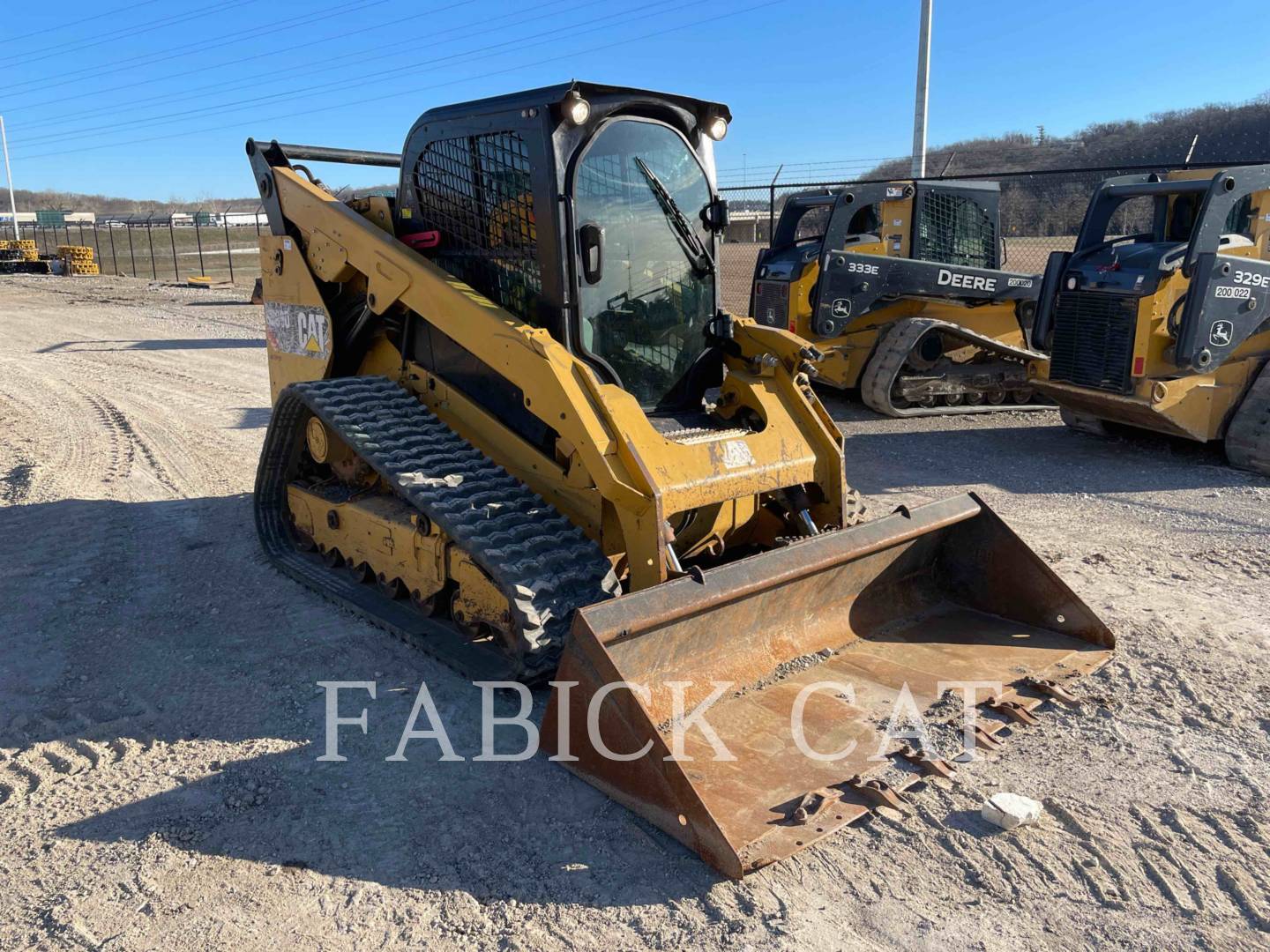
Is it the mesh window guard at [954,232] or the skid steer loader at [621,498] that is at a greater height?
the mesh window guard at [954,232]

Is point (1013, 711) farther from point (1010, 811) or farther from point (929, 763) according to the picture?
point (1010, 811)

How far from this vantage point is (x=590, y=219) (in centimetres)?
431

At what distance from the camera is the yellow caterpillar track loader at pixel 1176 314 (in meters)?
7.07

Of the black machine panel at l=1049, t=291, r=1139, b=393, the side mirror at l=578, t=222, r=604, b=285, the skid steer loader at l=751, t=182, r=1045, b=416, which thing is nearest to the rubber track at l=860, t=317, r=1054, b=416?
the skid steer loader at l=751, t=182, r=1045, b=416

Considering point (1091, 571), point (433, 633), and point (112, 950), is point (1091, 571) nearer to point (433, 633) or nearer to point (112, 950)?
point (433, 633)

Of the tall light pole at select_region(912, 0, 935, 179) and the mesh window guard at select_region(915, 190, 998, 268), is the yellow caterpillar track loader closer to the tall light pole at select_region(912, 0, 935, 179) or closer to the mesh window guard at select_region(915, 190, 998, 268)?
the mesh window guard at select_region(915, 190, 998, 268)

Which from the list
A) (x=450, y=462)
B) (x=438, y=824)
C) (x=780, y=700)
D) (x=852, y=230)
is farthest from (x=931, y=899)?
(x=852, y=230)

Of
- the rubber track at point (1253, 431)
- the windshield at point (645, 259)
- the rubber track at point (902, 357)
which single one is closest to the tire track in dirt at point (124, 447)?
the windshield at point (645, 259)

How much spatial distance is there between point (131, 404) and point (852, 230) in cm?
774

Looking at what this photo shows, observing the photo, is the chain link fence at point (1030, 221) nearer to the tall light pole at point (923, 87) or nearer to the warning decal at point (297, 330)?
the tall light pole at point (923, 87)

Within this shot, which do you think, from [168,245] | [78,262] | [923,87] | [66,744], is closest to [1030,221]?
[923,87]

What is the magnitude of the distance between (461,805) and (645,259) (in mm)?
2566

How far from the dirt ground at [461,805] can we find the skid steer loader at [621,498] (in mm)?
180

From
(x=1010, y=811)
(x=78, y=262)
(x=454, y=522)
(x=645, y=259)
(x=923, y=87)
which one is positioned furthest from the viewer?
(x=78, y=262)
